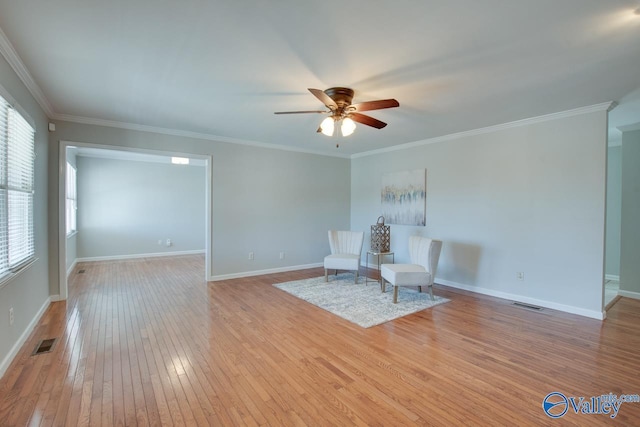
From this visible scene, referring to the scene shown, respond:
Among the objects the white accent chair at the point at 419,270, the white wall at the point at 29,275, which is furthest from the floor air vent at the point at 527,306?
the white wall at the point at 29,275

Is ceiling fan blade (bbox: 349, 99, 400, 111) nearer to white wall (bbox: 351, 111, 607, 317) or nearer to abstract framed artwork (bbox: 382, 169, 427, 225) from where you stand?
white wall (bbox: 351, 111, 607, 317)

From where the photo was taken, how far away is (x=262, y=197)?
5867 mm

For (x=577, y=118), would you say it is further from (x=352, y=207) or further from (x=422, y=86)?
(x=352, y=207)

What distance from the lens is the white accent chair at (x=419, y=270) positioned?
13.5 feet

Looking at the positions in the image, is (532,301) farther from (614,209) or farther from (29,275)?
(29,275)

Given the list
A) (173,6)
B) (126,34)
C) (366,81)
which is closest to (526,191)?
(366,81)

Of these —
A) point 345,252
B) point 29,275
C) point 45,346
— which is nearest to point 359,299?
point 345,252

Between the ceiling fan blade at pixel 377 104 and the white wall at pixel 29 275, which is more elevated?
the ceiling fan blade at pixel 377 104

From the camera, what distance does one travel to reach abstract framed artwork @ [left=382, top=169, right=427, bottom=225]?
552 cm

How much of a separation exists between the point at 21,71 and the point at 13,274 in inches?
71.1

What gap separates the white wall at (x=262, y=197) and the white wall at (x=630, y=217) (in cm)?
474

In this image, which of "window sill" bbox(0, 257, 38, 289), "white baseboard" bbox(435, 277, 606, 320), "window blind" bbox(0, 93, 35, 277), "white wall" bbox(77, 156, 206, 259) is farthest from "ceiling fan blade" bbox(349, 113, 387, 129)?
"white wall" bbox(77, 156, 206, 259)

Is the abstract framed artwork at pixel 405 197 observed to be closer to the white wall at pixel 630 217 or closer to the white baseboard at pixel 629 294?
the white wall at pixel 630 217

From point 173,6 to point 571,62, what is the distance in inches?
122
